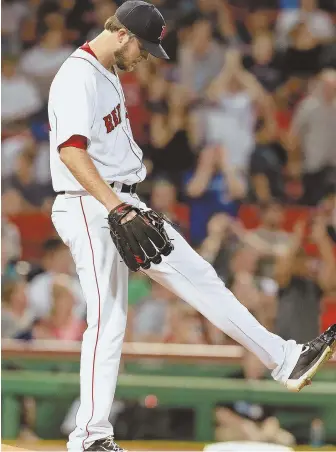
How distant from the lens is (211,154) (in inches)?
328

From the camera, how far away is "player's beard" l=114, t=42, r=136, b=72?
4.03m

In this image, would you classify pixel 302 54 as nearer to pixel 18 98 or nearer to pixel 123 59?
pixel 18 98

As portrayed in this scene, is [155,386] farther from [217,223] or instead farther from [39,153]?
[39,153]

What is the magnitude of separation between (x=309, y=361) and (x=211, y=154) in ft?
14.1

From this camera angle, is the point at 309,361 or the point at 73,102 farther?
the point at 309,361

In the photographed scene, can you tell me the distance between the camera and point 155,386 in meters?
6.43

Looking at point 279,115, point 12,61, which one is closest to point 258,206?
point 279,115

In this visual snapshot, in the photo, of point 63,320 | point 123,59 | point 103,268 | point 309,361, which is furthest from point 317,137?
point 103,268

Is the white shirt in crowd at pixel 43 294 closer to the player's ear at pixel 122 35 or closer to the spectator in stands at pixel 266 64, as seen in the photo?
the spectator in stands at pixel 266 64

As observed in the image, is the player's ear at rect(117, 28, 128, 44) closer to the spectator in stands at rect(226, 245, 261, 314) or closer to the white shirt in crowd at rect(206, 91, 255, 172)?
the spectator in stands at rect(226, 245, 261, 314)

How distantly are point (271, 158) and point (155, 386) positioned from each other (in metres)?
2.69

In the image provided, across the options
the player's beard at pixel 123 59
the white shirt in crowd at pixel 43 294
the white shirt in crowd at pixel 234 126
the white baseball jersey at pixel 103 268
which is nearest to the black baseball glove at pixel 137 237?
the white baseball jersey at pixel 103 268

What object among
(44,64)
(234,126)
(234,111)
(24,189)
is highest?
(44,64)

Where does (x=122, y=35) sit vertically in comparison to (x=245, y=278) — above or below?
above
